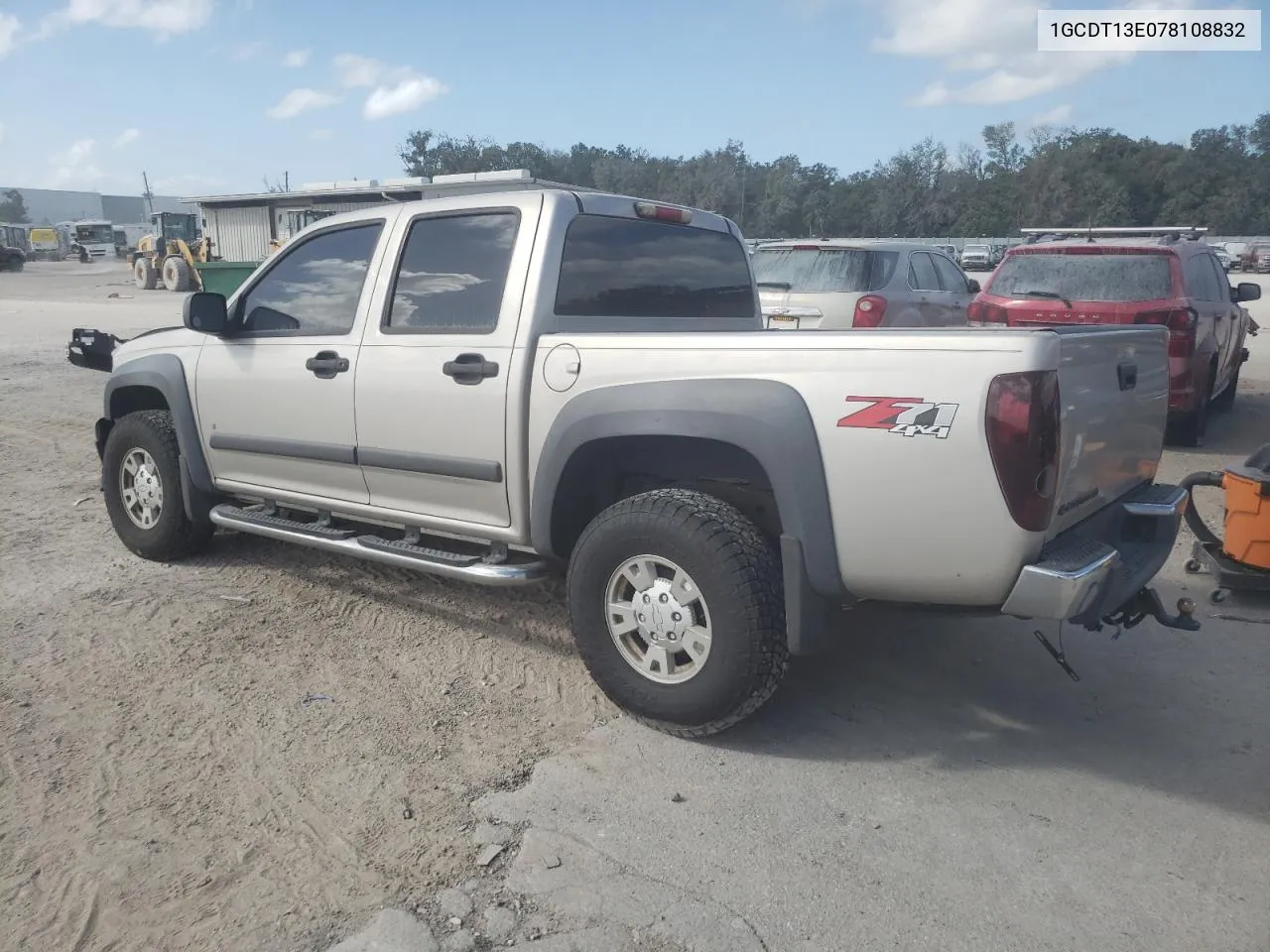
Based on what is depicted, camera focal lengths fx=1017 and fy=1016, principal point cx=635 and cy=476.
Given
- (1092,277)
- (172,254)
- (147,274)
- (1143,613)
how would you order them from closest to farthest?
1. (1143,613)
2. (1092,277)
3. (172,254)
4. (147,274)

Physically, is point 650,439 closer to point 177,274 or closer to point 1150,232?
point 1150,232

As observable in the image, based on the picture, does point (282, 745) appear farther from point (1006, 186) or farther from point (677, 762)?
point (1006, 186)

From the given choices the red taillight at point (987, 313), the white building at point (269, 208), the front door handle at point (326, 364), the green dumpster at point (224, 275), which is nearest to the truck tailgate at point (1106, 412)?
the front door handle at point (326, 364)

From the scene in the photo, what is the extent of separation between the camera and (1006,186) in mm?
65625

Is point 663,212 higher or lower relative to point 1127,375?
higher

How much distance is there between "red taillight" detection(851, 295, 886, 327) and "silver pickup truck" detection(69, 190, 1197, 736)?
15.0 feet

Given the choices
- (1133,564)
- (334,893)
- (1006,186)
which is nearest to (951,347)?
(1133,564)

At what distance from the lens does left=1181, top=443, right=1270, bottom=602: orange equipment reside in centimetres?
477

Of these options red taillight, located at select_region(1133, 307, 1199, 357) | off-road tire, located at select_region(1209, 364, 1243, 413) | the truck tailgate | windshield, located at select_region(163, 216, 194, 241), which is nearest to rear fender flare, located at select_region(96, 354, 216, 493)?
the truck tailgate

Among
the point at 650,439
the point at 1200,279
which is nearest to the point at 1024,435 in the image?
the point at 650,439

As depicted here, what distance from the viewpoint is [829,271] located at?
9.84 m

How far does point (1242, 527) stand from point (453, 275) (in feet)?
12.8

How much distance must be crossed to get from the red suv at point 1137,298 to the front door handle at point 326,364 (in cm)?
616

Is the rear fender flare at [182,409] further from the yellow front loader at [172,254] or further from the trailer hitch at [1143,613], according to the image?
the yellow front loader at [172,254]
